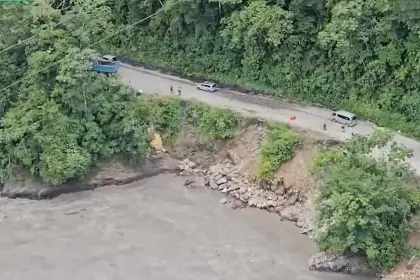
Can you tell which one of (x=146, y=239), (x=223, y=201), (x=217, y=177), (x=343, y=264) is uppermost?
(x=343, y=264)

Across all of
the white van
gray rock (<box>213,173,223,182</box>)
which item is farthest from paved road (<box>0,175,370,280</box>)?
the white van

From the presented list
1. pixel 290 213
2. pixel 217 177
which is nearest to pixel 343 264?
pixel 290 213

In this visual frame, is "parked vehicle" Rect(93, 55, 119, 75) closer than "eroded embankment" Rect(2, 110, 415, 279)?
No

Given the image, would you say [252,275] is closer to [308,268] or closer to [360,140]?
[308,268]

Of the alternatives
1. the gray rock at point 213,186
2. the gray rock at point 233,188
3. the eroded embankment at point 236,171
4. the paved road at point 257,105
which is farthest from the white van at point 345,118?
the gray rock at point 213,186

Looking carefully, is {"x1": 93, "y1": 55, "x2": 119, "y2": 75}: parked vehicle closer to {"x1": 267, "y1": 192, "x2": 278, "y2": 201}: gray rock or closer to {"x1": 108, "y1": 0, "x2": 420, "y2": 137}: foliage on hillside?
{"x1": 108, "y1": 0, "x2": 420, "y2": 137}: foliage on hillside

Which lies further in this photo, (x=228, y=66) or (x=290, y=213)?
(x=228, y=66)

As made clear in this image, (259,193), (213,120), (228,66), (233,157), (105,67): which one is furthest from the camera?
(228,66)

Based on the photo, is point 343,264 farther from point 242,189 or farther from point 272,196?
point 242,189
